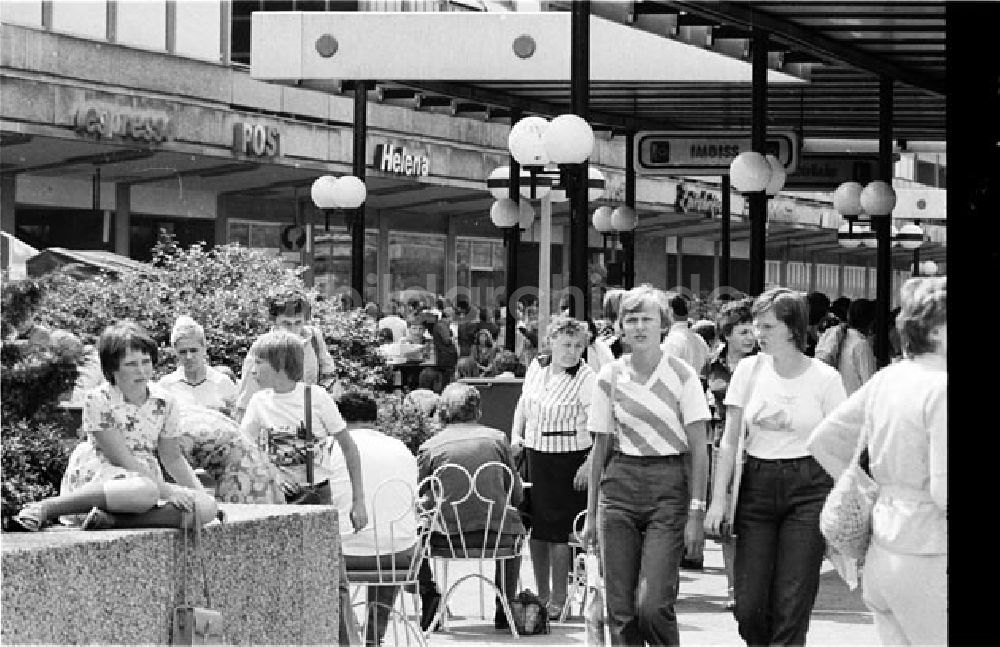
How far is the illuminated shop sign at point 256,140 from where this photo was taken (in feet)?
109

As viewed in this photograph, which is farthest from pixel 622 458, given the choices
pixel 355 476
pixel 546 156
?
pixel 546 156

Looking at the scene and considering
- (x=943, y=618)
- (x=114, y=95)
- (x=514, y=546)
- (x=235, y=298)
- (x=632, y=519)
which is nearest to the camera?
(x=943, y=618)

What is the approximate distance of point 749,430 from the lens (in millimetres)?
7957

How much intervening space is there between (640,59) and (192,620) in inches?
586

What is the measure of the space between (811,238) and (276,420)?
53419 millimetres

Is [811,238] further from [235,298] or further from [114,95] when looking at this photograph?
[235,298]

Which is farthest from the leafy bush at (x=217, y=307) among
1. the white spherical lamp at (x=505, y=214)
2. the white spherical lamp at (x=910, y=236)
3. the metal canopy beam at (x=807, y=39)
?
the white spherical lamp at (x=910, y=236)

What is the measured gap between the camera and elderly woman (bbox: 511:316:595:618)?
36.0 feet

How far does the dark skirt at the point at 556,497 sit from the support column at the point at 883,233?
26.7ft

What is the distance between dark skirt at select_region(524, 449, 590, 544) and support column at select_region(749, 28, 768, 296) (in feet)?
18.9

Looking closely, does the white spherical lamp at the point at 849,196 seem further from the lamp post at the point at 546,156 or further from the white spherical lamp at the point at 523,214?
the white spherical lamp at the point at 523,214

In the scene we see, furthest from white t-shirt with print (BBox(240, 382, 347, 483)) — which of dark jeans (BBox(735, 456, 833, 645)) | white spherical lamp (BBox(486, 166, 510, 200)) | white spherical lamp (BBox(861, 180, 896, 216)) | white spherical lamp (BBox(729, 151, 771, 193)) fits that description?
white spherical lamp (BBox(486, 166, 510, 200))

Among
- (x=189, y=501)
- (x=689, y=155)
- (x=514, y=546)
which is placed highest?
(x=689, y=155)

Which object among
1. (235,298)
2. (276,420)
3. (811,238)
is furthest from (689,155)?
(811,238)
